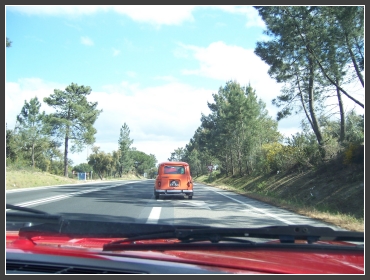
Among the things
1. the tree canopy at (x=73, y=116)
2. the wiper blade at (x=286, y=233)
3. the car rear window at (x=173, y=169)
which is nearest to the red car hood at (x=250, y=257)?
the wiper blade at (x=286, y=233)

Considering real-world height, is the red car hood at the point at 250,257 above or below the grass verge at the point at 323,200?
above

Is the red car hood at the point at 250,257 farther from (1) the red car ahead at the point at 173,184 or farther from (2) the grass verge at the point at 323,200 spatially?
(1) the red car ahead at the point at 173,184

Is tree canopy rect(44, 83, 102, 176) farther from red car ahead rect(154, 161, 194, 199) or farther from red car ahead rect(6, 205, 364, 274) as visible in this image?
red car ahead rect(6, 205, 364, 274)

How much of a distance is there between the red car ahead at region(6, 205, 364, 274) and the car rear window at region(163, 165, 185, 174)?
15226 millimetres

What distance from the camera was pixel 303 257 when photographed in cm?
337

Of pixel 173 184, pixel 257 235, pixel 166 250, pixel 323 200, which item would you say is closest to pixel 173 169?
pixel 173 184

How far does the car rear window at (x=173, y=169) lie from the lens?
19.7 meters

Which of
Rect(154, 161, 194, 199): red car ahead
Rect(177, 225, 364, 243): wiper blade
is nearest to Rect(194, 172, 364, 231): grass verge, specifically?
Rect(154, 161, 194, 199): red car ahead

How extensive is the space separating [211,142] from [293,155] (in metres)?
25.6

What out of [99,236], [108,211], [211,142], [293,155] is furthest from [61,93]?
[99,236]

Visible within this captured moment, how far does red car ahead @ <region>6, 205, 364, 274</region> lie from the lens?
288cm

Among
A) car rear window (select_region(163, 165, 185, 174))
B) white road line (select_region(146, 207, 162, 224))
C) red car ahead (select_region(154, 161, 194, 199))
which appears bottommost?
white road line (select_region(146, 207, 162, 224))

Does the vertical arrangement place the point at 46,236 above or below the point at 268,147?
below

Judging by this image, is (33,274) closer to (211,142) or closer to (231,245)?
(231,245)
